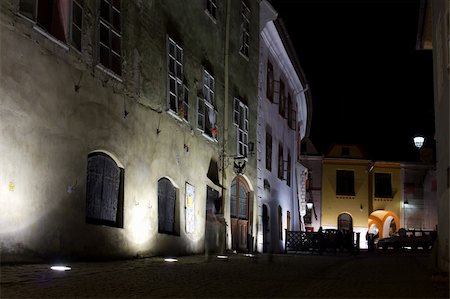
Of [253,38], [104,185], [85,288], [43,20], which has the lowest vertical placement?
[85,288]

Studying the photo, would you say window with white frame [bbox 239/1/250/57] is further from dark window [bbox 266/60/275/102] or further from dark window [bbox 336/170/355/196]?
dark window [bbox 336/170/355/196]

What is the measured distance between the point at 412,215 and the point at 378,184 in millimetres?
3618

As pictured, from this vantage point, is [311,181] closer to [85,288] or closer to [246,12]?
[246,12]

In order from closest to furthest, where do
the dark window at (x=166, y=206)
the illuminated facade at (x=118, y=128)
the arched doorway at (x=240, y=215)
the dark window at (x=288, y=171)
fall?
1. the illuminated facade at (x=118, y=128)
2. the dark window at (x=166, y=206)
3. the arched doorway at (x=240, y=215)
4. the dark window at (x=288, y=171)

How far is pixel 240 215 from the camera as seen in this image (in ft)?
69.8

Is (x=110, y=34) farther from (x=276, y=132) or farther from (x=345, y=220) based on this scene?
(x=345, y=220)

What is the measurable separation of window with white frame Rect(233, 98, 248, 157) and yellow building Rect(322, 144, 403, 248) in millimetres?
30130

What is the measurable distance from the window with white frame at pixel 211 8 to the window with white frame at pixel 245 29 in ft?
7.86

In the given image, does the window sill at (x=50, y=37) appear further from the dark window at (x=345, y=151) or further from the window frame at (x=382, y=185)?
the dark window at (x=345, y=151)

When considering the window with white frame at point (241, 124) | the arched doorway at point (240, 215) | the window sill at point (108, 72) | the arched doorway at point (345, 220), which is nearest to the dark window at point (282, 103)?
the window with white frame at point (241, 124)

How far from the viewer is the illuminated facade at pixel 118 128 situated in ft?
32.5

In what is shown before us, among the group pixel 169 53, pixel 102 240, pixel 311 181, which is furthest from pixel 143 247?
pixel 311 181

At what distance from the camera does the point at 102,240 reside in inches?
473

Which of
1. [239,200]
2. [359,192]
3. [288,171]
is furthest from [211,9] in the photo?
[359,192]
